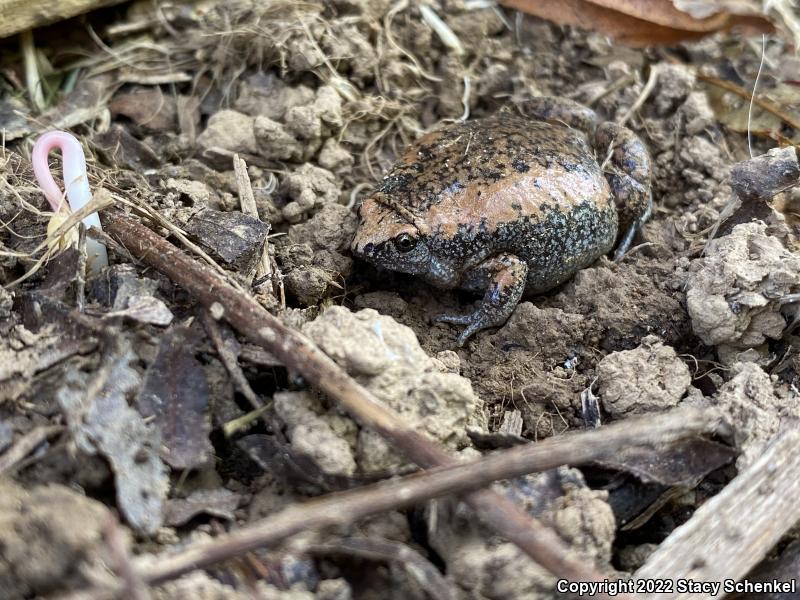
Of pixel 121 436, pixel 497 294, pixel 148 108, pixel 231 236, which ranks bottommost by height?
pixel 497 294

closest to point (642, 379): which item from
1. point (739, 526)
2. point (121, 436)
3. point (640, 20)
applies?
point (739, 526)

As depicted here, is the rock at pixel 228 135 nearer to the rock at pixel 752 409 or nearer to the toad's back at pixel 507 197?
the toad's back at pixel 507 197

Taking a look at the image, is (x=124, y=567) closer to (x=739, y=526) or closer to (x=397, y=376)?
(x=397, y=376)

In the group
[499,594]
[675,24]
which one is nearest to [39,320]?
[499,594]

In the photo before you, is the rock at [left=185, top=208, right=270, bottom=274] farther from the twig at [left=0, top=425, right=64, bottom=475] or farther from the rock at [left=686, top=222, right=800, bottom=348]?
the rock at [left=686, top=222, right=800, bottom=348]

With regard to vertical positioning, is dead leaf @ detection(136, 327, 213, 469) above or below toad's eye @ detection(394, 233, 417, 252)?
above

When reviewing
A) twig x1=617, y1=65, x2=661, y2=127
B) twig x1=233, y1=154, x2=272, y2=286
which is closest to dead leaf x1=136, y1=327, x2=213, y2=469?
twig x1=233, y1=154, x2=272, y2=286
